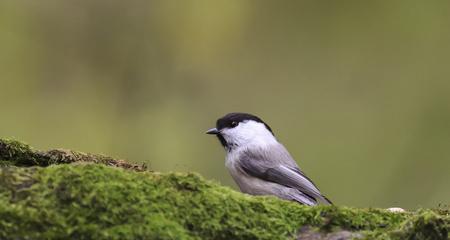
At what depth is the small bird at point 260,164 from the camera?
329 cm

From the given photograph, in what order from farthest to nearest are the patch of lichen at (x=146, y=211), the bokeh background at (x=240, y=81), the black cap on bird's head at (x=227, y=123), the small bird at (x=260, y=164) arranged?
the bokeh background at (x=240, y=81)
the black cap on bird's head at (x=227, y=123)
the small bird at (x=260, y=164)
the patch of lichen at (x=146, y=211)

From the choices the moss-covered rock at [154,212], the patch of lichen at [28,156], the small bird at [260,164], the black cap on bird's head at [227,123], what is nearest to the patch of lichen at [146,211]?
the moss-covered rock at [154,212]

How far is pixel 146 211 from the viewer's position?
1483mm

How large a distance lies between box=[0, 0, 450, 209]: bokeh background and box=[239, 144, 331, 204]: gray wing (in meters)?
2.18

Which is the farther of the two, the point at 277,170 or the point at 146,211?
the point at 277,170

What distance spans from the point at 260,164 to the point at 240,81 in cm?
300

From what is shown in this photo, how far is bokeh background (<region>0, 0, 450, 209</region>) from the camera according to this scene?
594cm

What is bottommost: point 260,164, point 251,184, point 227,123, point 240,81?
point 251,184

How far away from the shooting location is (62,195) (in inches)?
57.9

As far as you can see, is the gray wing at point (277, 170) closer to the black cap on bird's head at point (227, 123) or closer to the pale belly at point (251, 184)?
the pale belly at point (251, 184)

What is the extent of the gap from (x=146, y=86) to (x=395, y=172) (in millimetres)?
2589

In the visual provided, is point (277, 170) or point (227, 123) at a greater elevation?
point (227, 123)

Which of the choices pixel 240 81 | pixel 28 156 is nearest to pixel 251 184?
pixel 28 156

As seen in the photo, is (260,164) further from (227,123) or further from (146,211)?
(146,211)
